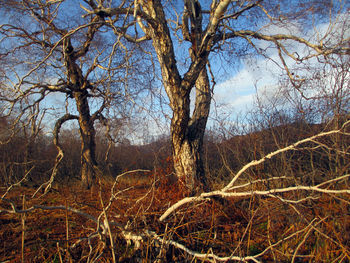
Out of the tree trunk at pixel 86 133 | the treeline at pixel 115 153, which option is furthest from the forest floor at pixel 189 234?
the tree trunk at pixel 86 133

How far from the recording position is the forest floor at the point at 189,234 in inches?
92.1

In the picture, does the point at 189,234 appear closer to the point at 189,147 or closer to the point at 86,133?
the point at 189,147

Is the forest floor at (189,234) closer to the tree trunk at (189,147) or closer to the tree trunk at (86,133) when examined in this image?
the tree trunk at (189,147)

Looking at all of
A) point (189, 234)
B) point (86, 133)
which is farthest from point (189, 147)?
point (86, 133)

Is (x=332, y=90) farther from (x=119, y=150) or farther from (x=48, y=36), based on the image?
(x=119, y=150)

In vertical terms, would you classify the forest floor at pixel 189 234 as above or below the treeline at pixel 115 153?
below

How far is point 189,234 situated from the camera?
2.73m

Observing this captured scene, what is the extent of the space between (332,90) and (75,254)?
15.6 feet

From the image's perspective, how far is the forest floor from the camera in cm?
234

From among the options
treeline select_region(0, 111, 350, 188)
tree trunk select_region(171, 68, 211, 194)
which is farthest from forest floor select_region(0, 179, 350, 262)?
treeline select_region(0, 111, 350, 188)

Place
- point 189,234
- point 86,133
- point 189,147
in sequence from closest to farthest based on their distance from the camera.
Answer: point 189,234, point 189,147, point 86,133

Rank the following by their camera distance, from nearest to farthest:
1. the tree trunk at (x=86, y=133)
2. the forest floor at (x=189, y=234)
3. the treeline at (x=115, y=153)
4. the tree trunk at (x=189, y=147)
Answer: the forest floor at (x=189, y=234), the tree trunk at (x=189, y=147), the treeline at (x=115, y=153), the tree trunk at (x=86, y=133)

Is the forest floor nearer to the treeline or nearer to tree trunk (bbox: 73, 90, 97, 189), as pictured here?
the treeline

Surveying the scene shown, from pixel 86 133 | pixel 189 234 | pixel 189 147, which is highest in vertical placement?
pixel 86 133
